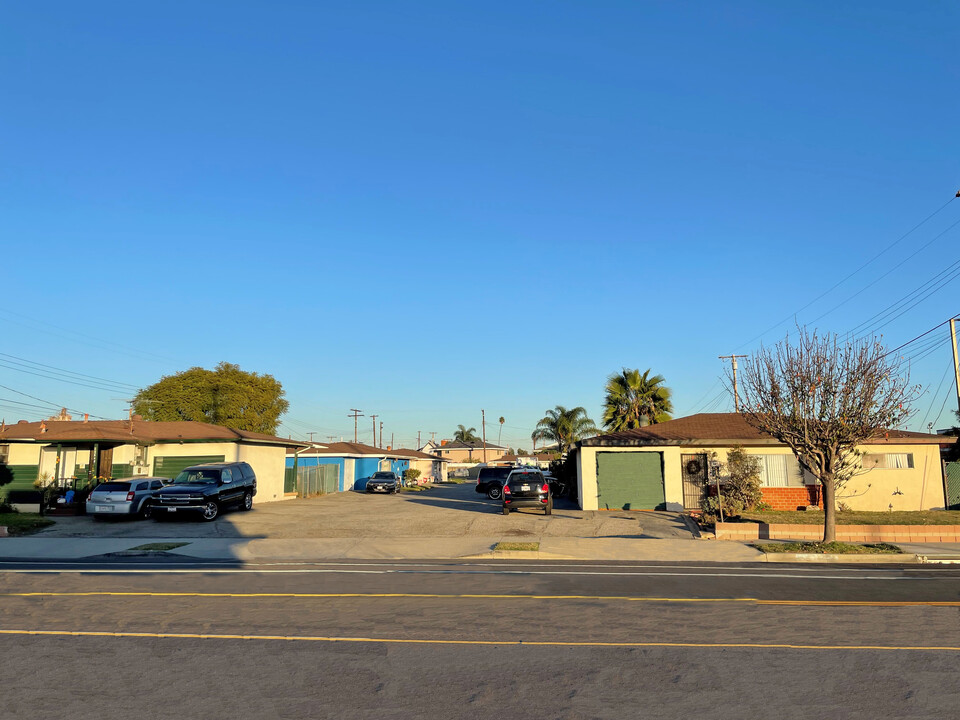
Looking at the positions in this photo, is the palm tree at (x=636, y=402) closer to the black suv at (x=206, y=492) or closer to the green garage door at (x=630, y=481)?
the green garage door at (x=630, y=481)

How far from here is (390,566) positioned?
1474 cm

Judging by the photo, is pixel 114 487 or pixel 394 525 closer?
pixel 394 525

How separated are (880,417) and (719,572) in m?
6.61

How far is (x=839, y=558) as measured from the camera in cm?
1598

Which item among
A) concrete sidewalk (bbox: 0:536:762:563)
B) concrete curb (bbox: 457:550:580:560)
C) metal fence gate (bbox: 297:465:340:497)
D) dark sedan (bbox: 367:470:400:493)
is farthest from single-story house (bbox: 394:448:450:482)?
concrete curb (bbox: 457:550:580:560)

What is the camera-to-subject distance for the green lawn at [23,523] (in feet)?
70.1

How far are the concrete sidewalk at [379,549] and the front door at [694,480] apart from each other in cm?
881

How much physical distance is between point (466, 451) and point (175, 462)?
9717 cm

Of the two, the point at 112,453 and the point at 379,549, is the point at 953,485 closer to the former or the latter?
the point at 379,549

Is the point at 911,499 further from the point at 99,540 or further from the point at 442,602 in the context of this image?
the point at 99,540

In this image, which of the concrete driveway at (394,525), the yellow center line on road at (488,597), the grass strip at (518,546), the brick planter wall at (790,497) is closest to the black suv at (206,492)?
the concrete driveway at (394,525)

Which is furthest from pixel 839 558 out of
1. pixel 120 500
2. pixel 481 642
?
pixel 120 500

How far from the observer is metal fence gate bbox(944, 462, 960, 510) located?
88.5ft

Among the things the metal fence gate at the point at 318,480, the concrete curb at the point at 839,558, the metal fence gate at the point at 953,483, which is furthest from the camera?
the metal fence gate at the point at 318,480
